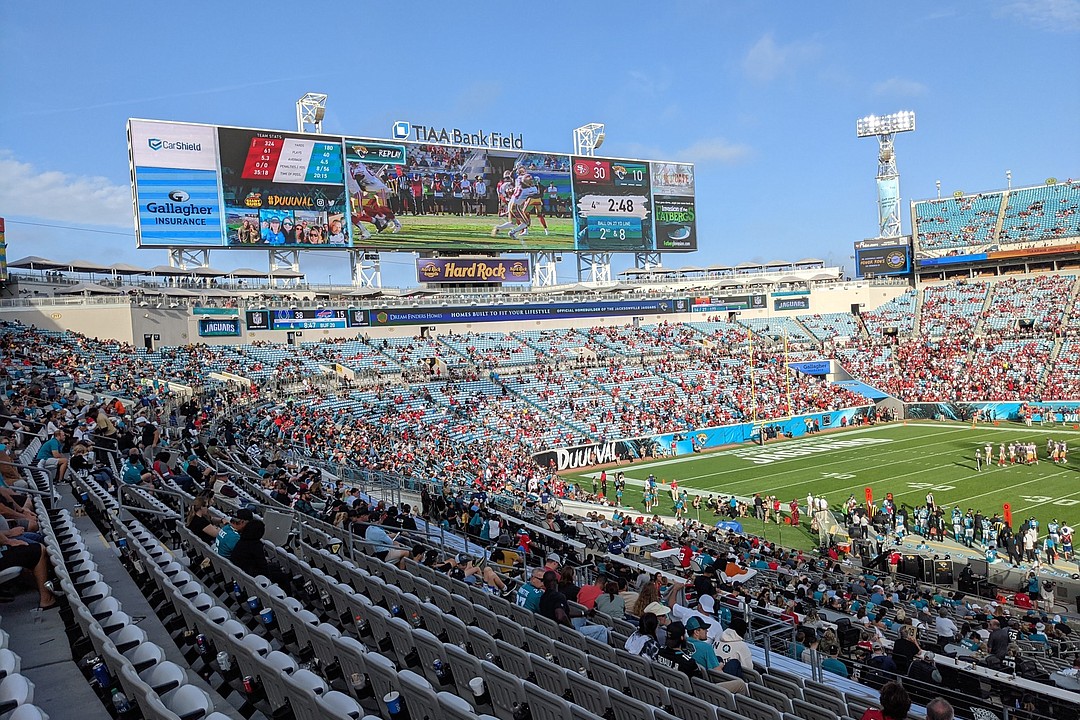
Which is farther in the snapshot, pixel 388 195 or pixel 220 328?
pixel 388 195

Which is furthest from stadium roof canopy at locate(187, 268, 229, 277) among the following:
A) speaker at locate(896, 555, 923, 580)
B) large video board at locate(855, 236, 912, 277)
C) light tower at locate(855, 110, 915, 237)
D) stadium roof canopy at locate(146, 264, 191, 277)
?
light tower at locate(855, 110, 915, 237)

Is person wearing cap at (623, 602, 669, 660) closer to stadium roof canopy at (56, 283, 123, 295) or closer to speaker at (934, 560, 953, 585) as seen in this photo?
speaker at (934, 560, 953, 585)

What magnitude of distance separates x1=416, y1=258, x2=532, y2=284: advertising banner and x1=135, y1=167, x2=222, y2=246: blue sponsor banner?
12.3m

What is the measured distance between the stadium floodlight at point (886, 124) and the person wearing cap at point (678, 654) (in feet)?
268

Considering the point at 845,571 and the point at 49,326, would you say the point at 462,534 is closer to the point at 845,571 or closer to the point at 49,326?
the point at 845,571

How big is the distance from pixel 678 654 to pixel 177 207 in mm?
40426

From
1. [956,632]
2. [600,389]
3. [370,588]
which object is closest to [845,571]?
[956,632]

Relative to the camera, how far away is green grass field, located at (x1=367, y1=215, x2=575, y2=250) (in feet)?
154

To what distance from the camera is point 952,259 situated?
62812mm

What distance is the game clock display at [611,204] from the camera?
174 ft

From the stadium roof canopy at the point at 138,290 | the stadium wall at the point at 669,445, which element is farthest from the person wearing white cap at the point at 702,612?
the stadium roof canopy at the point at 138,290

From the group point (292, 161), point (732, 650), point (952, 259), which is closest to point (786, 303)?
point (952, 259)

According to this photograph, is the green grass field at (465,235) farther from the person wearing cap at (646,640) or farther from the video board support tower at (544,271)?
the person wearing cap at (646,640)

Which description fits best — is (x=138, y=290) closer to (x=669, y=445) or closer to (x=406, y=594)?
(x=669, y=445)
